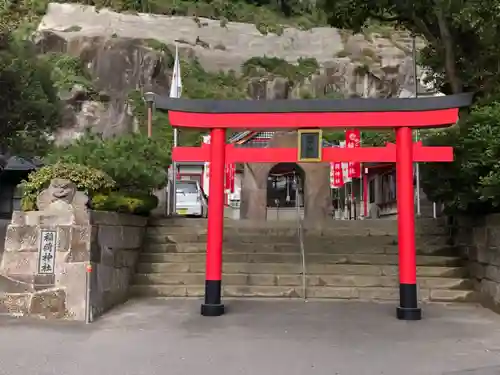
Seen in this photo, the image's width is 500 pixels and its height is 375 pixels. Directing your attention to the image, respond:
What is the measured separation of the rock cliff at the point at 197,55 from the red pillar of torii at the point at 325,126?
2361 cm

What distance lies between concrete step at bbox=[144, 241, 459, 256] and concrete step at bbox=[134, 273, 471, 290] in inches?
32.6

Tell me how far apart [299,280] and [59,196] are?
420 cm

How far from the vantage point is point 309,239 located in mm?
10633

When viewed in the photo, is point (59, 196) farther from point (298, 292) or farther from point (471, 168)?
point (471, 168)

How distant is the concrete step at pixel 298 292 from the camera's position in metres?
8.87

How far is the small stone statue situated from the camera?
750 cm

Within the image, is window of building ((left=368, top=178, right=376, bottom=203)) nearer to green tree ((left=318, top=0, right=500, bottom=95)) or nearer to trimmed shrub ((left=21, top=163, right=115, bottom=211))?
green tree ((left=318, top=0, right=500, bottom=95))

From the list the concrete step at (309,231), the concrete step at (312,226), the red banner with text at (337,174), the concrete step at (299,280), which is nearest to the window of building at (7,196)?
the red banner with text at (337,174)

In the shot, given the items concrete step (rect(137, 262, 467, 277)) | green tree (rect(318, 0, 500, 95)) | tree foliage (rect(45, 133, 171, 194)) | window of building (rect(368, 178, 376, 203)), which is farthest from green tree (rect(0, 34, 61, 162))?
window of building (rect(368, 178, 376, 203))

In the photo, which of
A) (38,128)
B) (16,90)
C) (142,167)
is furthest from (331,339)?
(38,128)

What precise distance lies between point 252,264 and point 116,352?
14.4 ft

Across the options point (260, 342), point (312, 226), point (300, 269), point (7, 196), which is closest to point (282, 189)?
point (7, 196)

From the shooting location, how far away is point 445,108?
762 cm

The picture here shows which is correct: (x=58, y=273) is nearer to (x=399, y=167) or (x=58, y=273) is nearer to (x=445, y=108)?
(x=399, y=167)
